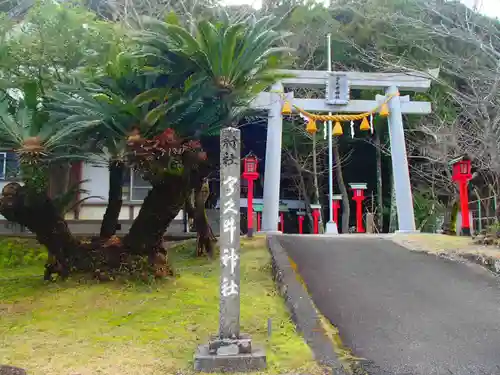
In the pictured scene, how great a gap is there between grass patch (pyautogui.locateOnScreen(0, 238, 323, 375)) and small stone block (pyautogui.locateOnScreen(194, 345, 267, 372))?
0.11 meters

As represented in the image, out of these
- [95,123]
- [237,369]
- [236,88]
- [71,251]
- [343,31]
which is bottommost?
[237,369]

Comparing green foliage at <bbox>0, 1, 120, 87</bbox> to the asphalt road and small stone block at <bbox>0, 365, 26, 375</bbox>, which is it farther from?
the asphalt road

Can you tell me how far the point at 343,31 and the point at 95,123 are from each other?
18839 mm

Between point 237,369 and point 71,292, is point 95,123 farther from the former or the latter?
point 237,369

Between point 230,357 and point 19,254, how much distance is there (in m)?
9.37

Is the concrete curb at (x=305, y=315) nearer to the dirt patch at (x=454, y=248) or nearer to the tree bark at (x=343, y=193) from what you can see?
the dirt patch at (x=454, y=248)

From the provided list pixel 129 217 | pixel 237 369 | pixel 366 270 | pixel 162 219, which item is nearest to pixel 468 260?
pixel 366 270

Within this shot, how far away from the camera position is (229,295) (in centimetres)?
491

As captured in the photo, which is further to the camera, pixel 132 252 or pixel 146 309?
pixel 132 252

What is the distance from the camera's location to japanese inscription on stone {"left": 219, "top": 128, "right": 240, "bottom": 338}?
191 inches

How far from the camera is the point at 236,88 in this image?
668cm

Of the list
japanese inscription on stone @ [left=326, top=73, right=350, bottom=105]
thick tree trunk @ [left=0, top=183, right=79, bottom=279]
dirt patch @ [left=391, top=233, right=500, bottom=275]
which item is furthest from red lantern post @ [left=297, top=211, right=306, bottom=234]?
thick tree trunk @ [left=0, top=183, right=79, bottom=279]

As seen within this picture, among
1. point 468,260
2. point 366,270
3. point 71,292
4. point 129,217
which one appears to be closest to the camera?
point 71,292

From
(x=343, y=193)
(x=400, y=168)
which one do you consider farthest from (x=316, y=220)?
(x=400, y=168)
